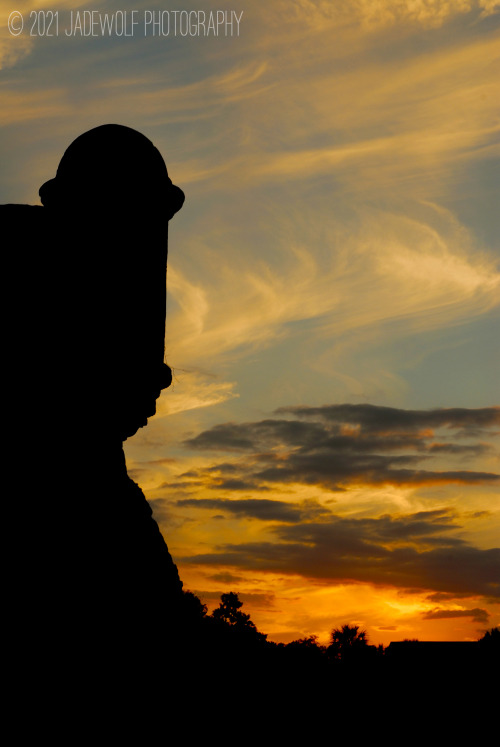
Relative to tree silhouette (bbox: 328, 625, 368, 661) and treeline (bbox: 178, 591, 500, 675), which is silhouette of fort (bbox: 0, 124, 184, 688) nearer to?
treeline (bbox: 178, 591, 500, 675)

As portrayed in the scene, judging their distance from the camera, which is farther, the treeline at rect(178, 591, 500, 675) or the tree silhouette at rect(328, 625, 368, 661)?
the tree silhouette at rect(328, 625, 368, 661)

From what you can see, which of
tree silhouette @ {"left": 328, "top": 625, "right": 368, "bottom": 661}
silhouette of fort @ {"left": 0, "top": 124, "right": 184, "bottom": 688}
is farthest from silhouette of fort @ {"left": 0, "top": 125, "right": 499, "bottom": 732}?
tree silhouette @ {"left": 328, "top": 625, "right": 368, "bottom": 661}

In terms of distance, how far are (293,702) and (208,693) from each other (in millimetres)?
2371

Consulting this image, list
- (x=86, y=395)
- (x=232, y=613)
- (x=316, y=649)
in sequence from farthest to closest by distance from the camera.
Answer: (x=232, y=613), (x=316, y=649), (x=86, y=395)

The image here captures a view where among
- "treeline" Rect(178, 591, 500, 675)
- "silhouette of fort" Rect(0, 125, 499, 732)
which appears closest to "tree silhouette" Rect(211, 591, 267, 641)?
"treeline" Rect(178, 591, 500, 675)

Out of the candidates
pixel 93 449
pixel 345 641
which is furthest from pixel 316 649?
pixel 93 449

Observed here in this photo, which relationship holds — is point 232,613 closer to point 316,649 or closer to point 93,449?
point 316,649

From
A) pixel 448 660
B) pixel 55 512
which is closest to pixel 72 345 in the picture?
pixel 55 512

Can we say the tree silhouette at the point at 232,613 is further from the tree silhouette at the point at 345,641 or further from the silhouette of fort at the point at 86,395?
the silhouette of fort at the point at 86,395

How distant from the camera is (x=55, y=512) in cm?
599

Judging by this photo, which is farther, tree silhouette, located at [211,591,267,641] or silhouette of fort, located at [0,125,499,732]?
tree silhouette, located at [211,591,267,641]

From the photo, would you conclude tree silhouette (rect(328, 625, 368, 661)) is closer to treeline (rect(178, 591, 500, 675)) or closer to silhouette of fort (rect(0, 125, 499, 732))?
treeline (rect(178, 591, 500, 675))

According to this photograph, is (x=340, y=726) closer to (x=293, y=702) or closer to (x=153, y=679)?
(x=293, y=702)

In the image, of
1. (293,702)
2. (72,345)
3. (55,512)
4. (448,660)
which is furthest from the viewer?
(448,660)
